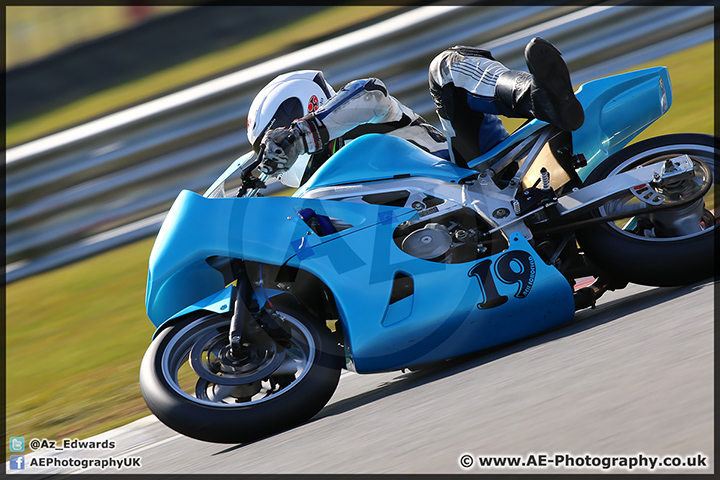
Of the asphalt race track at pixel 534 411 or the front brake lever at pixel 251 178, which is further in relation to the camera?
the front brake lever at pixel 251 178

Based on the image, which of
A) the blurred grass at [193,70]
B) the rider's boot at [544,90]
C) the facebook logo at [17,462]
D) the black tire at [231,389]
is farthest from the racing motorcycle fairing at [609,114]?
the blurred grass at [193,70]

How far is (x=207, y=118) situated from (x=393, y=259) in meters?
5.51

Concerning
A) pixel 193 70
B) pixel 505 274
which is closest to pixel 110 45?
pixel 193 70

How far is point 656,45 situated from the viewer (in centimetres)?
873

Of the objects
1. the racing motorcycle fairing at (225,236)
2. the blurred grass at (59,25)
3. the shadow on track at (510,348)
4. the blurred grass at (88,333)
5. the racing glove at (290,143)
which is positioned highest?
the racing glove at (290,143)

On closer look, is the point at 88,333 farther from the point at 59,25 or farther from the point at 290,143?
the point at 59,25

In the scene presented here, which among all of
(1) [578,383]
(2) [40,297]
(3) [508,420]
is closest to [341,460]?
(3) [508,420]

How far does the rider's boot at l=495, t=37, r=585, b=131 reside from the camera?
3.22m

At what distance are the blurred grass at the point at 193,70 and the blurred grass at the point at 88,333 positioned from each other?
13.2 feet

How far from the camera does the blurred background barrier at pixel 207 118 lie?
26.8 feet

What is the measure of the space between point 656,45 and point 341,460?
24.2 ft

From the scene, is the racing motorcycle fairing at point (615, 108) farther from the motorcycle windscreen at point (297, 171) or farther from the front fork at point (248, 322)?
the front fork at point (248, 322)

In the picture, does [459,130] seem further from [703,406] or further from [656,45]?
[656,45]

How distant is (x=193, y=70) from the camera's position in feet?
39.2
